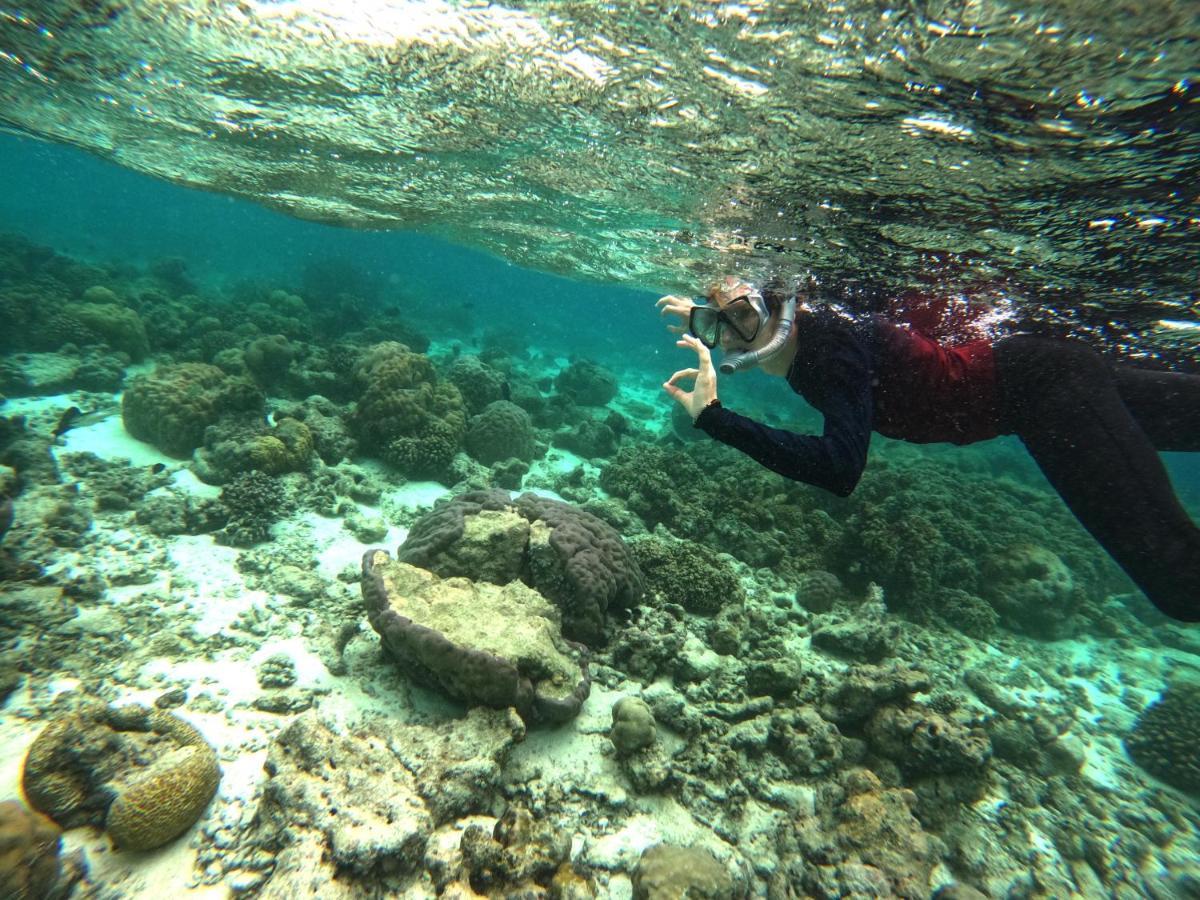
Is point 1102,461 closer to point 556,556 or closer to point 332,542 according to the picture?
point 556,556

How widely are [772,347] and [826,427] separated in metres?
1.09

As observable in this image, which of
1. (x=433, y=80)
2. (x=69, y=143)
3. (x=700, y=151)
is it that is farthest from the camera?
(x=69, y=143)

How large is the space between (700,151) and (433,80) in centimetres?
431

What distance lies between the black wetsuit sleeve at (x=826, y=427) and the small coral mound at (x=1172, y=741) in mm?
7381

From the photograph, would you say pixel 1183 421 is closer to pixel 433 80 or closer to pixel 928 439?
pixel 928 439

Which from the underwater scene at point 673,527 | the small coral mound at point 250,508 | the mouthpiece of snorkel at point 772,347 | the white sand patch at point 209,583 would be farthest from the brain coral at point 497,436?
the mouthpiece of snorkel at point 772,347

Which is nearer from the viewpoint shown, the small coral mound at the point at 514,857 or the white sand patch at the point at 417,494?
the small coral mound at the point at 514,857

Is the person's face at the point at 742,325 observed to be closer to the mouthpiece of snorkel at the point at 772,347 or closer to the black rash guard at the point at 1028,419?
the mouthpiece of snorkel at the point at 772,347

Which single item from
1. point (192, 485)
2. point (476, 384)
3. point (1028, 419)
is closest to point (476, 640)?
point (1028, 419)

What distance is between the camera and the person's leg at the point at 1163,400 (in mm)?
4461

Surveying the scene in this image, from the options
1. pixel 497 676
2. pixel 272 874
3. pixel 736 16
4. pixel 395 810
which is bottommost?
pixel 272 874

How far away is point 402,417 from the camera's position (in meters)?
9.51

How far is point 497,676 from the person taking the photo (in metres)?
4.05

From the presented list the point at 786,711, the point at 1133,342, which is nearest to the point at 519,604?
the point at 786,711
